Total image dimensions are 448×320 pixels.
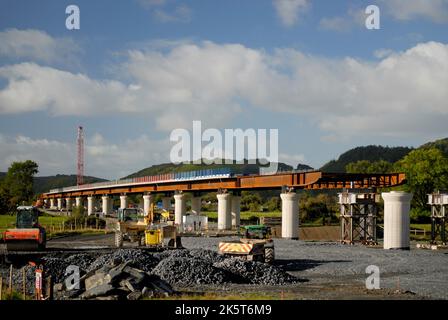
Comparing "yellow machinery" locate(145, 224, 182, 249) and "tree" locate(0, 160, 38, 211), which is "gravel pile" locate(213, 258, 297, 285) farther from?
"tree" locate(0, 160, 38, 211)

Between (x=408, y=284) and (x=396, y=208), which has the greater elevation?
(x=396, y=208)

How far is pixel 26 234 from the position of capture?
38031mm

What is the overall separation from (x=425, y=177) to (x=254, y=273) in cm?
6974

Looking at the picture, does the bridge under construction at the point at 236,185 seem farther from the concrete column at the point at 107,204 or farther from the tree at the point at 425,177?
the tree at the point at 425,177

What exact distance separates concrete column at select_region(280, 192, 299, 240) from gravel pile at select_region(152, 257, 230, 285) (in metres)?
35.0

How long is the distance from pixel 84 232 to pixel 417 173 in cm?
5397

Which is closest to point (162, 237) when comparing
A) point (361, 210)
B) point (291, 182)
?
point (291, 182)

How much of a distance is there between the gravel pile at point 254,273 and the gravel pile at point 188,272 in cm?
99

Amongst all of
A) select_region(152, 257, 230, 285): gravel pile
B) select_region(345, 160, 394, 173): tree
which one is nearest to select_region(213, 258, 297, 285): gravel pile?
select_region(152, 257, 230, 285): gravel pile

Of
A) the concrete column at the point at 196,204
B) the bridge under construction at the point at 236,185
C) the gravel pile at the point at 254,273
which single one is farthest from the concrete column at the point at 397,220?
the concrete column at the point at 196,204

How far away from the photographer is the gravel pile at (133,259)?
32219mm
